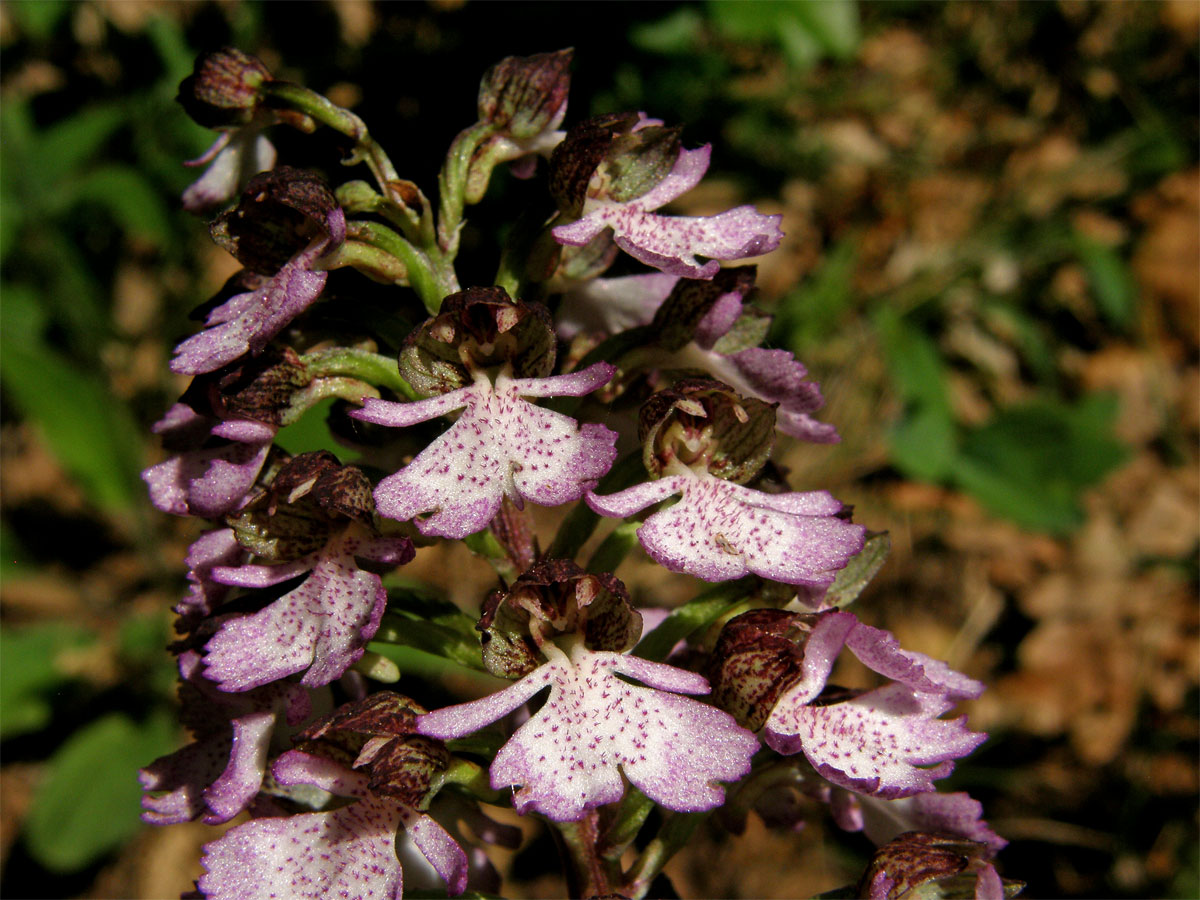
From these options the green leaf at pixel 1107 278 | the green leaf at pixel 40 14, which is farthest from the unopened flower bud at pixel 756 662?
the green leaf at pixel 1107 278

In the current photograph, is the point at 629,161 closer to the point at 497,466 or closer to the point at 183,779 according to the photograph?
the point at 497,466

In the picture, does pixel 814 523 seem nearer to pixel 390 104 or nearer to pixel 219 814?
pixel 219 814

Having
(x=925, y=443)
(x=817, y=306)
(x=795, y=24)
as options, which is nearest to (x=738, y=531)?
(x=795, y=24)

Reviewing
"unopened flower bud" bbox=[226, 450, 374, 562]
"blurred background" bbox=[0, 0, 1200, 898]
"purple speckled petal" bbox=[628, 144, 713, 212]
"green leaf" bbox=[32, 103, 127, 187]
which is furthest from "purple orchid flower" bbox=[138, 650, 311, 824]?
"green leaf" bbox=[32, 103, 127, 187]

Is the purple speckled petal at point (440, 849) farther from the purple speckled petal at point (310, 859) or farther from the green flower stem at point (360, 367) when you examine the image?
the green flower stem at point (360, 367)

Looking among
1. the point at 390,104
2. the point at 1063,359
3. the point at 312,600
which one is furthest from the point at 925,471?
the point at 312,600
